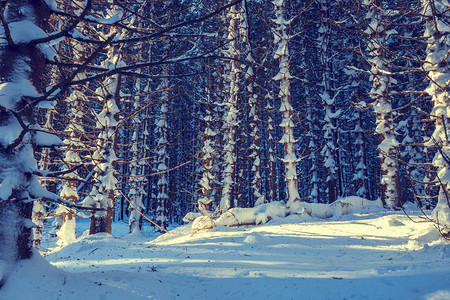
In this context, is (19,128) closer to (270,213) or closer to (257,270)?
(257,270)

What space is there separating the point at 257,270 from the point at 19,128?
306 centimetres

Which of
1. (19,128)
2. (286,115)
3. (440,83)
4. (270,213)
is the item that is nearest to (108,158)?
(19,128)

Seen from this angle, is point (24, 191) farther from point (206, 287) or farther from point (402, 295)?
point (402, 295)

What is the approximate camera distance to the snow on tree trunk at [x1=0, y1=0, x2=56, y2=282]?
7.73ft

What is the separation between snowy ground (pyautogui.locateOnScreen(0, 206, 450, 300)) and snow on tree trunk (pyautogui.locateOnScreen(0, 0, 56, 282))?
1.03 ft

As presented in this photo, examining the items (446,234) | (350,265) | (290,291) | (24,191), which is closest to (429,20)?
(446,234)

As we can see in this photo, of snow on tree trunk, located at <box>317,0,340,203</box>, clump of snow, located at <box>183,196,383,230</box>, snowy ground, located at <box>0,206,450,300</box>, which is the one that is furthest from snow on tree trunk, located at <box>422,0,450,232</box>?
A: snow on tree trunk, located at <box>317,0,340,203</box>

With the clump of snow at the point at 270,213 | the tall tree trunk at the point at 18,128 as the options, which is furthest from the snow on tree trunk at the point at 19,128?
the clump of snow at the point at 270,213

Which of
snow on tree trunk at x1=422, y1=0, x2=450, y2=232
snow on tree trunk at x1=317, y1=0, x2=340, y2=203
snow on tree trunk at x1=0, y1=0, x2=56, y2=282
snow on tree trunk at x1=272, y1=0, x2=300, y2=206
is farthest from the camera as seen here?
snow on tree trunk at x1=317, y1=0, x2=340, y2=203

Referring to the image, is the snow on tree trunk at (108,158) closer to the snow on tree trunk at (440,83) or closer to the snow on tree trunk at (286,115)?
the snow on tree trunk at (286,115)

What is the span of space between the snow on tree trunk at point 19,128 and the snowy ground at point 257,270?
1.03 ft

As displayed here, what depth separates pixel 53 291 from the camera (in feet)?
7.98

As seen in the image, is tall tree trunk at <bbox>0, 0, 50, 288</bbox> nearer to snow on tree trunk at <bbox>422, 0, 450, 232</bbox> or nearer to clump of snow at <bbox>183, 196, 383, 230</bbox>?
snow on tree trunk at <bbox>422, 0, 450, 232</bbox>

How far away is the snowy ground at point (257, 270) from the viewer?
2.65m
